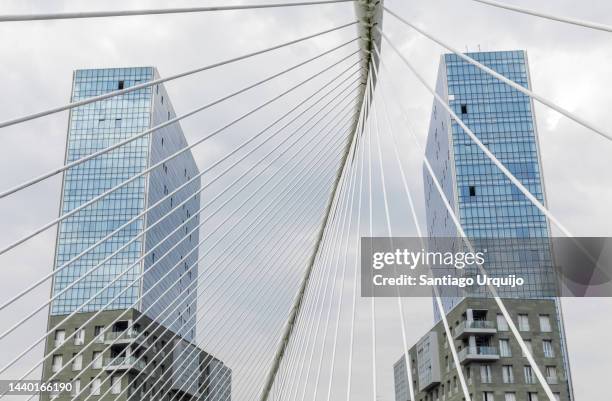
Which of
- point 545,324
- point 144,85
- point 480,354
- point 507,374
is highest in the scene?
point 545,324

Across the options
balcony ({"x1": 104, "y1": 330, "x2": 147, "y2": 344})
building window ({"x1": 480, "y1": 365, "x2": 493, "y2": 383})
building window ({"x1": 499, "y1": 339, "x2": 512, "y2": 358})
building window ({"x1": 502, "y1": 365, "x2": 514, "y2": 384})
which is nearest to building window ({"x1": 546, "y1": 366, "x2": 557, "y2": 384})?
building window ({"x1": 502, "y1": 365, "x2": 514, "y2": 384})

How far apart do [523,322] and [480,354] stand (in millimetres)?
4285

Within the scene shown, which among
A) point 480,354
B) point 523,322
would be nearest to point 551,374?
point 523,322

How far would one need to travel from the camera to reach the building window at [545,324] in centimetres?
5625

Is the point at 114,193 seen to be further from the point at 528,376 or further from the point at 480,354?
the point at 528,376

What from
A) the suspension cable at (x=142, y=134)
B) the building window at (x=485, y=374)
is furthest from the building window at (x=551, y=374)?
the suspension cable at (x=142, y=134)

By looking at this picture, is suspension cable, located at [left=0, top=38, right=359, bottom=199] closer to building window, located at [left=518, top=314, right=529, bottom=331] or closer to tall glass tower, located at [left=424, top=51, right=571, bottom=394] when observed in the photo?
building window, located at [left=518, top=314, right=529, bottom=331]

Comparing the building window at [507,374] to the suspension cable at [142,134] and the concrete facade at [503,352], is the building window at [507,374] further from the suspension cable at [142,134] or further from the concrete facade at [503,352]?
the suspension cable at [142,134]

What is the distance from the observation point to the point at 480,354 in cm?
5616

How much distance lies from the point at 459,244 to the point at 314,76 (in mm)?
68138

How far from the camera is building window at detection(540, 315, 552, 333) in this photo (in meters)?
56.2

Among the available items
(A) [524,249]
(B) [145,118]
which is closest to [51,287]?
(B) [145,118]

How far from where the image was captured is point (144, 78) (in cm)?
7744

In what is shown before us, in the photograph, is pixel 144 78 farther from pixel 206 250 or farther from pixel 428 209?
pixel 206 250
